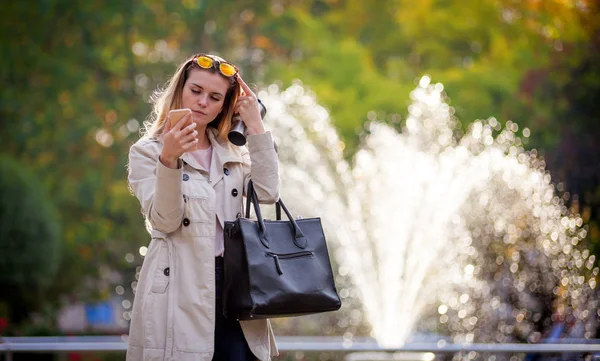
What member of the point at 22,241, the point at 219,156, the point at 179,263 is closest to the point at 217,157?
the point at 219,156

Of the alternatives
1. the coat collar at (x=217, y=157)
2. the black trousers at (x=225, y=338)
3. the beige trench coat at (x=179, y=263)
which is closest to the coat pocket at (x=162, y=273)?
the beige trench coat at (x=179, y=263)

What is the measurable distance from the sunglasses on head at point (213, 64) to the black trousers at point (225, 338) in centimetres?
67

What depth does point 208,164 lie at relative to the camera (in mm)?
3564

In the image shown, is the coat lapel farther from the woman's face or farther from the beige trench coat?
the woman's face

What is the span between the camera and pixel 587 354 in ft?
17.9

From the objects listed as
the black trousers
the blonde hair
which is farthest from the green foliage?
the black trousers

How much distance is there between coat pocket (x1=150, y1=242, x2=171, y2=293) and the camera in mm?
3320

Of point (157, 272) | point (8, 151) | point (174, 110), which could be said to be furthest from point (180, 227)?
point (8, 151)

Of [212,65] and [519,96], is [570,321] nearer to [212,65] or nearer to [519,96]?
[212,65]

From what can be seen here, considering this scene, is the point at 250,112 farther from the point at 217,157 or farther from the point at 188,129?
the point at 188,129

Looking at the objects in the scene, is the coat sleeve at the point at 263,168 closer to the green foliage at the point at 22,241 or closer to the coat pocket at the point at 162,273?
the coat pocket at the point at 162,273

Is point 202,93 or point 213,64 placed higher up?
point 213,64

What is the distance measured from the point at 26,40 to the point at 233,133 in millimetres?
21331

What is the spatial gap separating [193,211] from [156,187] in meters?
0.15
